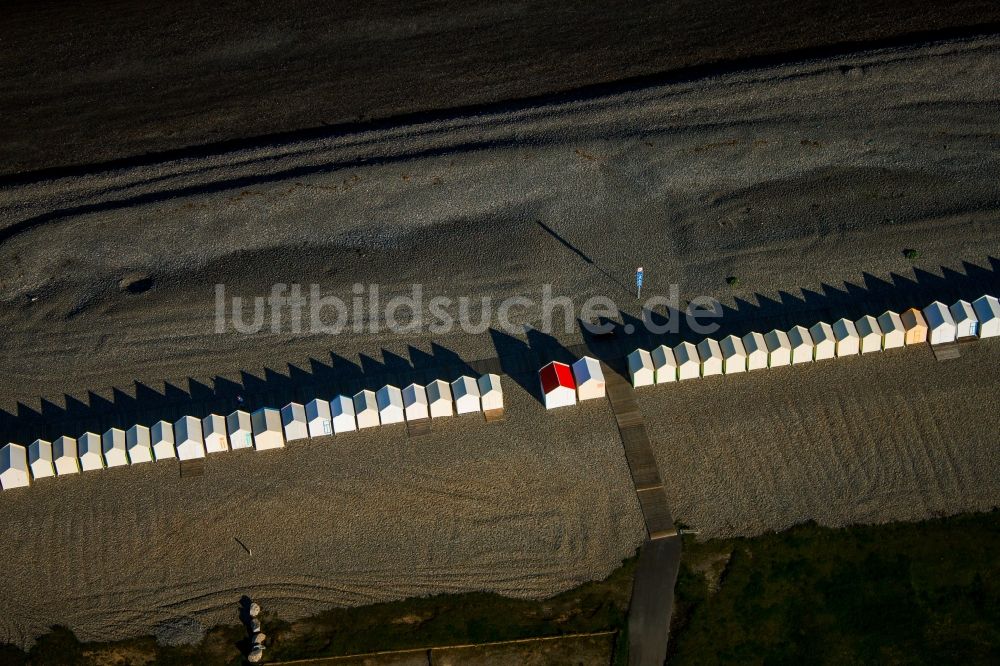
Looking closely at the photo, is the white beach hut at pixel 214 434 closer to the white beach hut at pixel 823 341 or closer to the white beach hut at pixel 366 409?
the white beach hut at pixel 366 409

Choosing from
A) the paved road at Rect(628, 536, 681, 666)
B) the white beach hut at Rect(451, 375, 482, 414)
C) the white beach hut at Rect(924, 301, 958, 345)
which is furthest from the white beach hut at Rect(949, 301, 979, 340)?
the white beach hut at Rect(451, 375, 482, 414)

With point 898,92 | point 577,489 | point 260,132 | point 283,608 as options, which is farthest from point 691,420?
point 260,132

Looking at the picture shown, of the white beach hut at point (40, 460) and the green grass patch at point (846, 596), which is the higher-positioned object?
the white beach hut at point (40, 460)

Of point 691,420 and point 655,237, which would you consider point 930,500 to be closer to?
point 691,420

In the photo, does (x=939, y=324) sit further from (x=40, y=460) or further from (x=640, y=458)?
(x=40, y=460)

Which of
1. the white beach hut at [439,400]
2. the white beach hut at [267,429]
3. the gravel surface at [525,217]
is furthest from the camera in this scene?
the gravel surface at [525,217]

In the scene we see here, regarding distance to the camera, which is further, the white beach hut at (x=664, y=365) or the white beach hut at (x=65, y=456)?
the white beach hut at (x=664, y=365)

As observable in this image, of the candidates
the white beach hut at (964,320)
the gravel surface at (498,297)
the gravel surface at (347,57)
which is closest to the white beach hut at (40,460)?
the gravel surface at (498,297)
